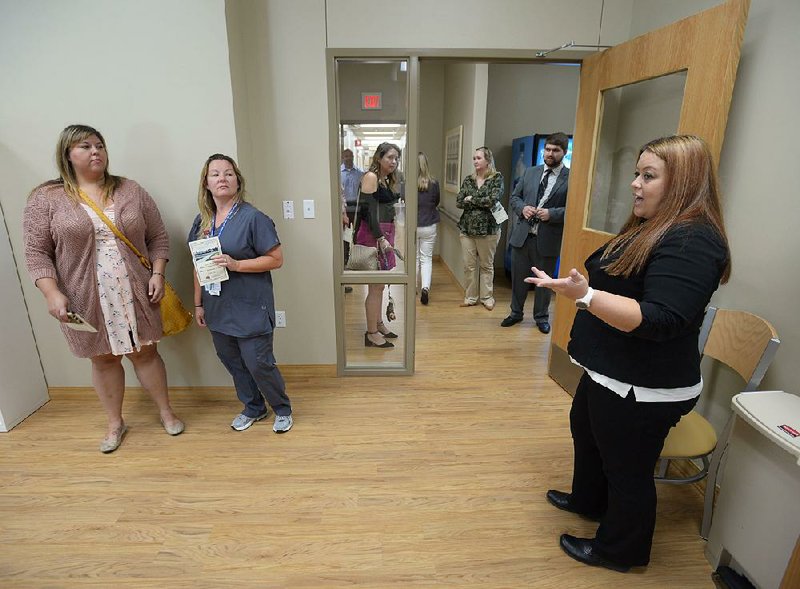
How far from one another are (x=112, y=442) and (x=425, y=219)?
2985mm

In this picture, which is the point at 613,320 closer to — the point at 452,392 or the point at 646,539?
the point at 646,539

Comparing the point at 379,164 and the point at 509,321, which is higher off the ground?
the point at 379,164

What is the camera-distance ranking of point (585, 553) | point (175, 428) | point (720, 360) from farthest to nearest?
point (175, 428) → point (720, 360) → point (585, 553)

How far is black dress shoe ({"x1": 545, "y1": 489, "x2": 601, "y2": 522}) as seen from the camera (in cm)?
174

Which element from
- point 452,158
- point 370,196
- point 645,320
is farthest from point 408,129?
point 452,158

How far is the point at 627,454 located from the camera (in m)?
1.33

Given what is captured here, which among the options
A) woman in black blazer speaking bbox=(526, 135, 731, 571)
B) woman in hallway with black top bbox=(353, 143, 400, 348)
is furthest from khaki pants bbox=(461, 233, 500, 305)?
woman in black blazer speaking bbox=(526, 135, 731, 571)

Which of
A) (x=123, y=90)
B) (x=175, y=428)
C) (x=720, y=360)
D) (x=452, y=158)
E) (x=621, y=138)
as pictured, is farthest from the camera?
(x=452, y=158)

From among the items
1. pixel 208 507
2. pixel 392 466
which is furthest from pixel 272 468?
pixel 392 466

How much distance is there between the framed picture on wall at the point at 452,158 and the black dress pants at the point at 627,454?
3.86 metres

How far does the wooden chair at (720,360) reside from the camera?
148 cm

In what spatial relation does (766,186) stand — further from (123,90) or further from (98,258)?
(123,90)

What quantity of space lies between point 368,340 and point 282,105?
5.53 feet

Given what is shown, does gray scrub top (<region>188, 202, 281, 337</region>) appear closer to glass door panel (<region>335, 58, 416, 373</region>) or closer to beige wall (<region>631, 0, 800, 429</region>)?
glass door panel (<region>335, 58, 416, 373</region>)
